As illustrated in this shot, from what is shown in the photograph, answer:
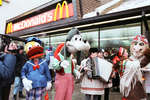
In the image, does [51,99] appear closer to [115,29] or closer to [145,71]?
[145,71]

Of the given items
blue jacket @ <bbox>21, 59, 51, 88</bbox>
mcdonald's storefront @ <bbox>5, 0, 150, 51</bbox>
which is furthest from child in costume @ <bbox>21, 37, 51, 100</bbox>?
mcdonald's storefront @ <bbox>5, 0, 150, 51</bbox>

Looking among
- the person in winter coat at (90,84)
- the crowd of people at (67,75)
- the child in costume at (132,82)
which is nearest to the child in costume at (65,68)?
the crowd of people at (67,75)

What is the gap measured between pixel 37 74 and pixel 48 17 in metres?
6.22

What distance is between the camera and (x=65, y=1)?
7.76 metres

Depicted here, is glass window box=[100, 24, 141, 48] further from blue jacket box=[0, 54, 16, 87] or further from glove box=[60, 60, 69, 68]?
blue jacket box=[0, 54, 16, 87]

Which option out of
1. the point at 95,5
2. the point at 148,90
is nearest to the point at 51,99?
the point at 148,90

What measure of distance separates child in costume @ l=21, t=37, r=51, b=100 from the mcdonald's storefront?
3.17 m

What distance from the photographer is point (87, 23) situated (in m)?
6.14

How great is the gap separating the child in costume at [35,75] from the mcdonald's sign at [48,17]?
464 centimetres

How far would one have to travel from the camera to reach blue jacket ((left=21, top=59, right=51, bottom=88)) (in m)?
2.99

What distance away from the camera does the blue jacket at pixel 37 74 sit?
2.99 meters

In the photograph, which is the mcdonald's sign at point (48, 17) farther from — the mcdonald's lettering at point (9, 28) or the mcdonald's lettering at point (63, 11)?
the mcdonald's lettering at point (9, 28)

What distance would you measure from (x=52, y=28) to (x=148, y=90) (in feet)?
17.3

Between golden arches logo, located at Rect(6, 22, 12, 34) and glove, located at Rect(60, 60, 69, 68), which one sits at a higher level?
golden arches logo, located at Rect(6, 22, 12, 34)
